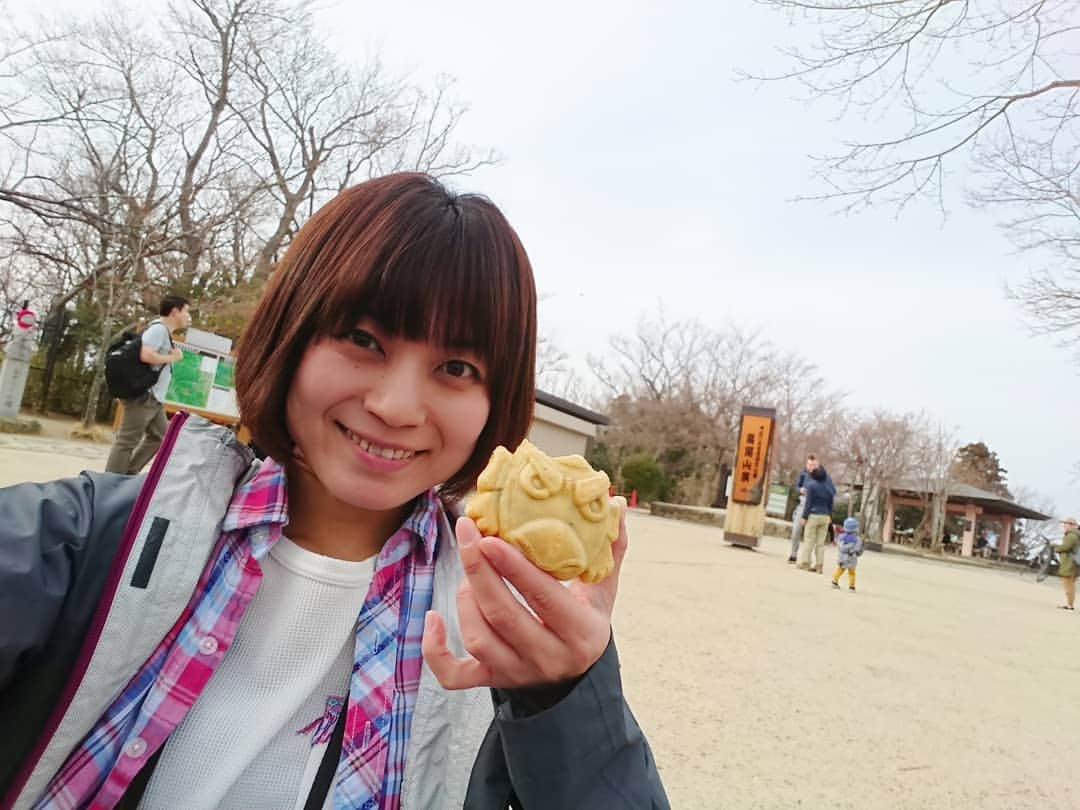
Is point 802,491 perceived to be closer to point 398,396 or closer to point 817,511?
point 817,511

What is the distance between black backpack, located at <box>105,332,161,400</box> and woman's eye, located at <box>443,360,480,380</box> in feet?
17.6

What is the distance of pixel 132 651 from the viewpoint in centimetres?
112

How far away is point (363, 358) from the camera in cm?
134


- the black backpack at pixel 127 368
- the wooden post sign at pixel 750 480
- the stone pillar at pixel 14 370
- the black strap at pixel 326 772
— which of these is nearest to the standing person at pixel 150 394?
the black backpack at pixel 127 368

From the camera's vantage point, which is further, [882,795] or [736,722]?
[736,722]

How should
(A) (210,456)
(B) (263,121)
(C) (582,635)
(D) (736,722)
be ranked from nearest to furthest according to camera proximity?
1. (C) (582,635)
2. (A) (210,456)
3. (D) (736,722)
4. (B) (263,121)

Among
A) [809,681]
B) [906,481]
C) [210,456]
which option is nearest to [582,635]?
[210,456]

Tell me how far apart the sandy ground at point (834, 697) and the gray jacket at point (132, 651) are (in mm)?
1820

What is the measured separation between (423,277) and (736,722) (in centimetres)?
330

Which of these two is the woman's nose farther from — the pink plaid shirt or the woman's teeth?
the pink plaid shirt

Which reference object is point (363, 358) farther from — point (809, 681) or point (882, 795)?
point (809, 681)

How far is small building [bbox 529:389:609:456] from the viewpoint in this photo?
65.2 ft

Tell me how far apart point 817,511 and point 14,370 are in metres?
14.3

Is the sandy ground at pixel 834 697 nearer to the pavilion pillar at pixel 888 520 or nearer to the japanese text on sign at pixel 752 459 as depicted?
the japanese text on sign at pixel 752 459
